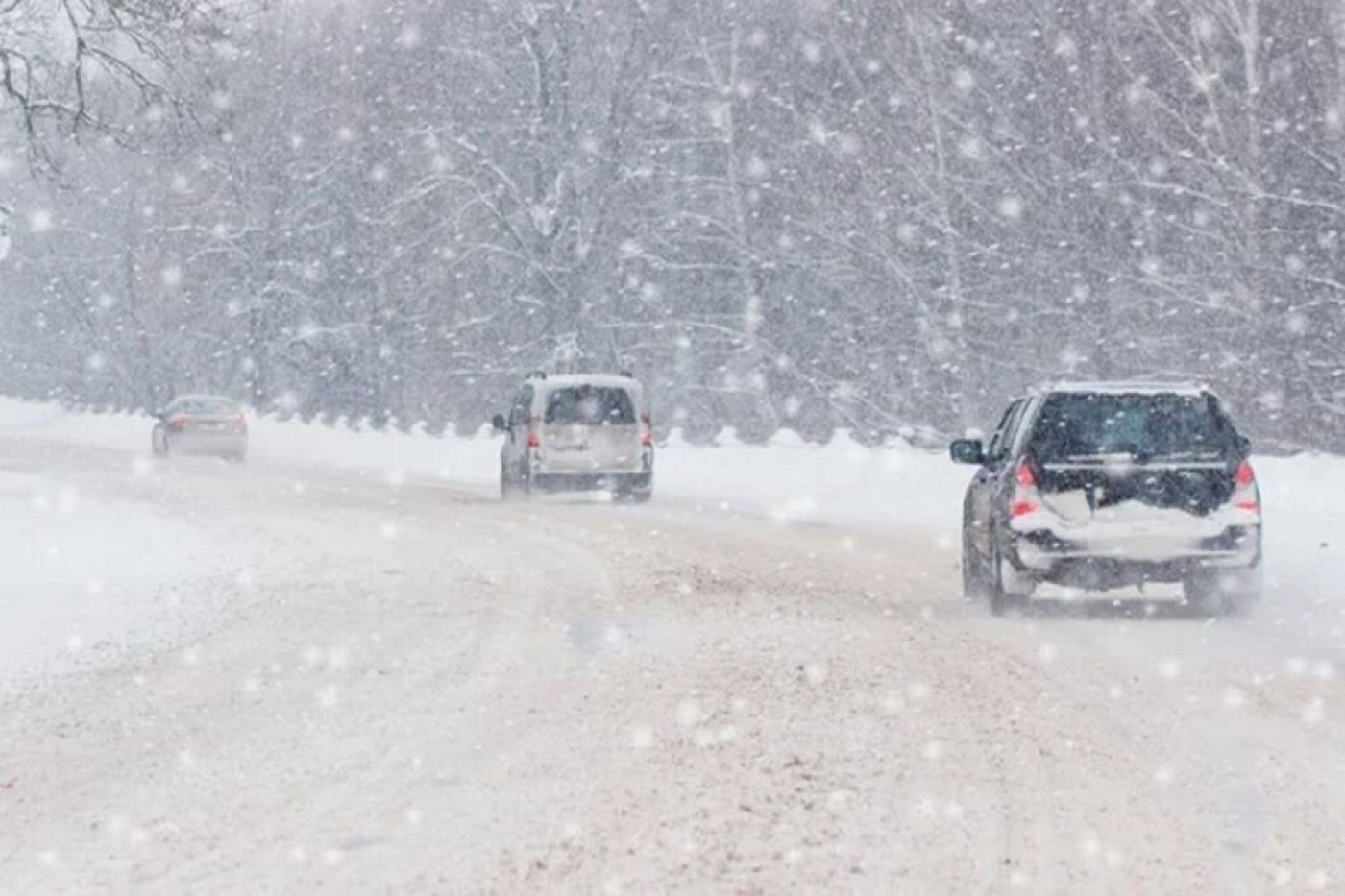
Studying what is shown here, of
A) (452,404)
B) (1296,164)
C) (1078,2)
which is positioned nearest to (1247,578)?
(1296,164)

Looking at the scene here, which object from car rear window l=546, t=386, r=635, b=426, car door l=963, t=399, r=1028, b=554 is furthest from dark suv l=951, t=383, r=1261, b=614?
car rear window l=546, t=386, r=635, b=426

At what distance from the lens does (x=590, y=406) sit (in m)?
31.9

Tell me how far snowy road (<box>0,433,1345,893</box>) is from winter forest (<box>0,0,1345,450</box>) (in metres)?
8.77

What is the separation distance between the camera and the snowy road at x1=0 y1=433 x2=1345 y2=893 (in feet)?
23.7

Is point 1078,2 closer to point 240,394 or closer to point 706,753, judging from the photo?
point 706,753

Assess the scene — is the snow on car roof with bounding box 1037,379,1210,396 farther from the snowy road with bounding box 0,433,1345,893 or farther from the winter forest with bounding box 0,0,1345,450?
the winter forest with bounding box 0,0,1345,450

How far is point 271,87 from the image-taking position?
66.0 meters

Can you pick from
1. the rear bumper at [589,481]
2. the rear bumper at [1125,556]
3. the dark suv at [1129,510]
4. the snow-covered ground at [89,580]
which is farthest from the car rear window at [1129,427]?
the rear bumper at [589,481]

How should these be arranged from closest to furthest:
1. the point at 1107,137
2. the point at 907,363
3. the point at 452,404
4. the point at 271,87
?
Result: the point at 1107,137 → the point at 907,363 → the point at 452,404 → the point at 271,87

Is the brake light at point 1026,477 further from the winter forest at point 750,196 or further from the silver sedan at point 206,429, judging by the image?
the silver sedan at point 206,429

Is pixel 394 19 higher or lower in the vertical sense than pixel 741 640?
higher

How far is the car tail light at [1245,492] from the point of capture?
1606cm

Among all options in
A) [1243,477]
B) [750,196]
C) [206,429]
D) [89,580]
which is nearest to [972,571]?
[1243,477]

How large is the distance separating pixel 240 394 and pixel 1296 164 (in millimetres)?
47924
